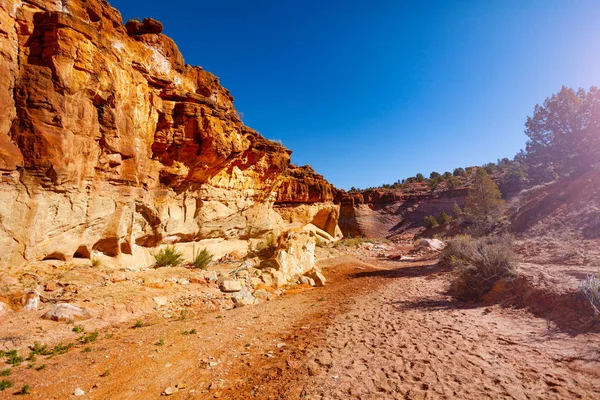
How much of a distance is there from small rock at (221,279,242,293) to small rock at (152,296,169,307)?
1.92 metres

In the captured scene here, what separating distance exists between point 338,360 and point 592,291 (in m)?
4.69

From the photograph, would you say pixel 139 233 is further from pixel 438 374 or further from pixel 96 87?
pixel 438 374

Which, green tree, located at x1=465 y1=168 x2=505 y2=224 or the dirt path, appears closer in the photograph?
the dirt path

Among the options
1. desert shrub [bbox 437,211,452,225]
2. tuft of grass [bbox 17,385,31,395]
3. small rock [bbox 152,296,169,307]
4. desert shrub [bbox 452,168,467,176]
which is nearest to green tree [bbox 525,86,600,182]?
desert shrub [bbox 437,211,452,225]

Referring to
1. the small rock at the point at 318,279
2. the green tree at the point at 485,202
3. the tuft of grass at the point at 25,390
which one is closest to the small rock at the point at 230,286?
the small rock at the point at 318,279

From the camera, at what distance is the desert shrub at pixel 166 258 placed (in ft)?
37.2

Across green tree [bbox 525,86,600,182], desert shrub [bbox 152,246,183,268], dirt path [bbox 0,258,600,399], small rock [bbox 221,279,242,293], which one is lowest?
dirt path [bbox 0,258,600,399]

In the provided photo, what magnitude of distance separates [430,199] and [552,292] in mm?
41758

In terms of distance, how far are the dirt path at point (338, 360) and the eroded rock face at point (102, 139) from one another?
14.2 ft

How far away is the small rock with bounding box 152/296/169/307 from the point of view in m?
6.92

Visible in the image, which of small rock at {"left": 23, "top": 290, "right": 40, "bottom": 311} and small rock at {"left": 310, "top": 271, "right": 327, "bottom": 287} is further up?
small rock at {"left": 23, "top": 290, "right": 40, "bottom": 311}

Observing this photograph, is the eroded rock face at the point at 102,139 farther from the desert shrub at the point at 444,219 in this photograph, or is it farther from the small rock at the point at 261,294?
the desert shrub at the point at 444,219

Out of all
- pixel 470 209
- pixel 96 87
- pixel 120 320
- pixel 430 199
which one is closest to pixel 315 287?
pixel 120 320

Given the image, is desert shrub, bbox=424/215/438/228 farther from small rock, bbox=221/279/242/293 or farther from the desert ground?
small rock, bbox=221/279/242/293
